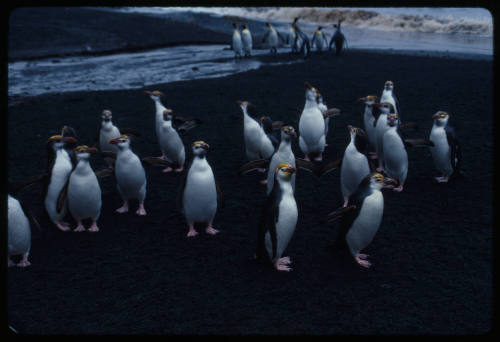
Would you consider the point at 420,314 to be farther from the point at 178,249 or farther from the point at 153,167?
the point at 153,167

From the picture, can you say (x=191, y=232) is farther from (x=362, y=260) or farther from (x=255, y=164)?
(x=362, y=260)

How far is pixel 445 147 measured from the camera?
5805mm

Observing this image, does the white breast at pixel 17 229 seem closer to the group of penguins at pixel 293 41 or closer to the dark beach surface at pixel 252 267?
the dark beach surface at pixel 252 267

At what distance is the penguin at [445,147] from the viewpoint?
580 centimetres

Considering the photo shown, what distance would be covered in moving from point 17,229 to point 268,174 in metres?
2.84

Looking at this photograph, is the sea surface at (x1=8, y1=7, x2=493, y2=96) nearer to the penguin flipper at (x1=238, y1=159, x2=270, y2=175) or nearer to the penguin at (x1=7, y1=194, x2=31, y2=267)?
the penguin flipper at (x1=238, y1=159, x2=270, y2=175)

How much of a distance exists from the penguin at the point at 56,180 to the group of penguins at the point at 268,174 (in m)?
0.01

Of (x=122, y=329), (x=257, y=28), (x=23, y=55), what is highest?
(x=257, y=28)

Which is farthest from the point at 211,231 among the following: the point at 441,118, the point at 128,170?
the point at 441,118

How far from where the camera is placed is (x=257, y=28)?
28.7 m

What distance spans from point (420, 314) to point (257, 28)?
2766 cm

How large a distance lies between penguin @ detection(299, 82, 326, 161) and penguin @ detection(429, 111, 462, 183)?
5.43 ft

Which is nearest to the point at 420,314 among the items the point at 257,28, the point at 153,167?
the point at 153,167

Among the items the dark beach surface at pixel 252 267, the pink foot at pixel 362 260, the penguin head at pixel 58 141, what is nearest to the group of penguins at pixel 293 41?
the dark beach surface at pixel 252 267
